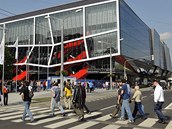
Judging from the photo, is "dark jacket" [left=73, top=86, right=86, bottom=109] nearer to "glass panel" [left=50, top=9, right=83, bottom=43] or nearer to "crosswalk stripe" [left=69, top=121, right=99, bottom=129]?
"crosswalk stripe" [left=69, top=121, right=99, bottom=129]

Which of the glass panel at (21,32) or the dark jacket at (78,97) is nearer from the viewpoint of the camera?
the dark jacket at (78,97)

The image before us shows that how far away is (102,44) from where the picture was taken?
2837 inches

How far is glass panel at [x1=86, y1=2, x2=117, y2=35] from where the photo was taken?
72500 mm

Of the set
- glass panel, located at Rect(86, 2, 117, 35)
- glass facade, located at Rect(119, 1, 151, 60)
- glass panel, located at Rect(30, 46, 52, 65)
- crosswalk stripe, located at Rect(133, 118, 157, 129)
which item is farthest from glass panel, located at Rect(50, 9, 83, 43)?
crosswalk stripe, located at Rect(133, 118, 157, 129)

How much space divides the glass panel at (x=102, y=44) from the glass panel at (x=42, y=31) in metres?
12.4

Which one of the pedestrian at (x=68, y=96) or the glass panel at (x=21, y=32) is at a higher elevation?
the glass panel at (x=21, y=32)

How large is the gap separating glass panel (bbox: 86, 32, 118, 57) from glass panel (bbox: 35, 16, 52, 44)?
40.7ft

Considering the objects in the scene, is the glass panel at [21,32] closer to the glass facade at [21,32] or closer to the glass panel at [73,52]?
the glass facade at [21,32]

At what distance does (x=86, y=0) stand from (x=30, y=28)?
713 inches

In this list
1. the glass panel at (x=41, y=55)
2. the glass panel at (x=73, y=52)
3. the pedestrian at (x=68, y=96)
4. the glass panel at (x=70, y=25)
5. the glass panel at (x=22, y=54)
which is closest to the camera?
the pedestrian at (x=68, y=96)

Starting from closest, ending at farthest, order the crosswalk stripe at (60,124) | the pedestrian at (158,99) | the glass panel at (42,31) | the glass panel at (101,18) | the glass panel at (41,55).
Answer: the crosswalk stripe at (60,124)
the pedestrian at (158,99)
the glass panel at (101,18)
the glass panel at (41,55)
the glass panel at (42,31)

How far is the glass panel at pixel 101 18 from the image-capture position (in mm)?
72500

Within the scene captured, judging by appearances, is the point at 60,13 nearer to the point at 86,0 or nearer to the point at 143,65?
the point at 86,0

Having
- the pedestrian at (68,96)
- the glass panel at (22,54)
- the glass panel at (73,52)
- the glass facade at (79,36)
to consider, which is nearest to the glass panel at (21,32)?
the glass facade at (79,36)
